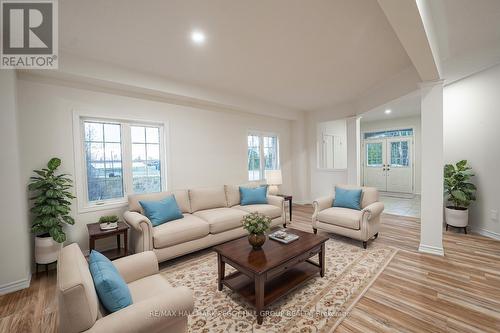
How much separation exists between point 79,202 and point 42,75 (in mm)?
1713

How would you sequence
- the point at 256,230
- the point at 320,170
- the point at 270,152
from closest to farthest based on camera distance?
the point at 256,230
the point at 270,152
the point at 320,170

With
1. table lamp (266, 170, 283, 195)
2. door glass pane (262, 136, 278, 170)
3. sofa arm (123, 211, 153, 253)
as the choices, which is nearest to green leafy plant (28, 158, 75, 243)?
sofa arm (123, 211, 153, 253)

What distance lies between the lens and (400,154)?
732 centimetres

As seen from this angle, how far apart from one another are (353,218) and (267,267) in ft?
6.26

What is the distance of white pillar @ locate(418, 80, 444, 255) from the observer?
2.84 meters

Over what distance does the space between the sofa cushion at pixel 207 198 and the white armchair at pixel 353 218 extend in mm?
1686

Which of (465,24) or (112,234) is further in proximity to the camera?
(112,234)

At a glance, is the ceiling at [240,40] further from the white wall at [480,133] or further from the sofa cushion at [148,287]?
the sofa cushion at [148,287]

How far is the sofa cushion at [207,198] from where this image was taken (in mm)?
3667

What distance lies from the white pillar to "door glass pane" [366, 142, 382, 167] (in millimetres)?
5335

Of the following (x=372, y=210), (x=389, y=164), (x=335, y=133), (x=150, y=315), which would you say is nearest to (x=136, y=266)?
(x=150, y=315)

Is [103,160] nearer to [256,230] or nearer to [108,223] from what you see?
[108,223]

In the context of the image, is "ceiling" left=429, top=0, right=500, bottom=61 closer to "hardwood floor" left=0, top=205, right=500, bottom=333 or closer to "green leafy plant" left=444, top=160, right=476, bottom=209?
"green leafy plant" left=444, top=160, right=476, bottom=209

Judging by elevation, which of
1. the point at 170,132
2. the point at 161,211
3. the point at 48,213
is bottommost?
the point at 161,211
